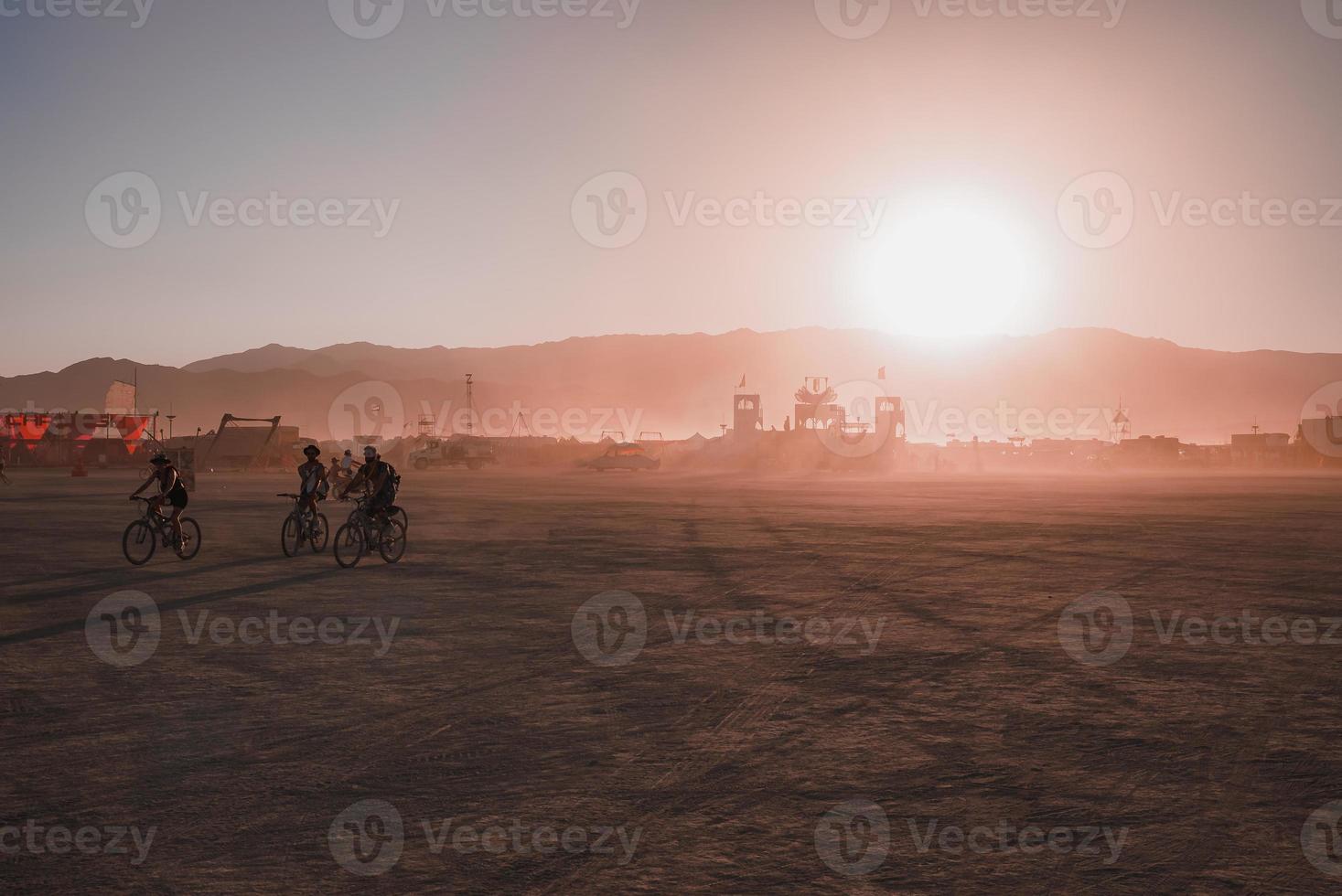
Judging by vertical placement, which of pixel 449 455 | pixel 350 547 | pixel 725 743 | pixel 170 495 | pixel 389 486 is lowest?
pixel 725 743

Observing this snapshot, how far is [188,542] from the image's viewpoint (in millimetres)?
16156

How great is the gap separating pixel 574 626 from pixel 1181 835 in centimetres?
655

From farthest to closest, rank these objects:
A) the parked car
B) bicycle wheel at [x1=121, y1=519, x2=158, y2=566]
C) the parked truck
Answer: the parked car, the parked truck, bicycle wheel at [x1=121, y1=519, x2=158, y2=566]

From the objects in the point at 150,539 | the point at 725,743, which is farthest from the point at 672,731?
the point at 150,539

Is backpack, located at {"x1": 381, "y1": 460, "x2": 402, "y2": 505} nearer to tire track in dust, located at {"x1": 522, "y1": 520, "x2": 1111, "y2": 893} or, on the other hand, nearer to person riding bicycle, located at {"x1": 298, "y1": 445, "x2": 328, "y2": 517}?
person riding bicycle, located at {"x1": 298, "y1": 445, "x2": 328, "y2": 517}

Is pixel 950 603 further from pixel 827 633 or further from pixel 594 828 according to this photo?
pixel 594 828

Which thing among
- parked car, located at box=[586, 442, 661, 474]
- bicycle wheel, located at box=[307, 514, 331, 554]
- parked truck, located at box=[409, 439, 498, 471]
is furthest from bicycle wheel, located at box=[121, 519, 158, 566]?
parked car, located at box=[586, 442, 661, 474]

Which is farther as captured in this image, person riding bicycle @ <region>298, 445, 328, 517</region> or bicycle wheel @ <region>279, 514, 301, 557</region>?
bicycle wheel @ <region>279, 514, 301, 557</region>

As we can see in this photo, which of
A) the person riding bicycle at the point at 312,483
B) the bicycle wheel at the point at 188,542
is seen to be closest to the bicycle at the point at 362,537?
the person riding bicycle at the point at 312,483

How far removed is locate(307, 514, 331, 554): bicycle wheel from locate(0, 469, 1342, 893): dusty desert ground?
2010mm

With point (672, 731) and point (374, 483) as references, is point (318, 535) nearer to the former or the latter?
point (374, 483)

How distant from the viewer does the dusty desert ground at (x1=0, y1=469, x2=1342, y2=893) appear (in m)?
4.52

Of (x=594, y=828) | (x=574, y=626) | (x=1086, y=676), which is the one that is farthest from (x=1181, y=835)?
(x=574, y=626)

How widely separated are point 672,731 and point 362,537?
10.3 metres
